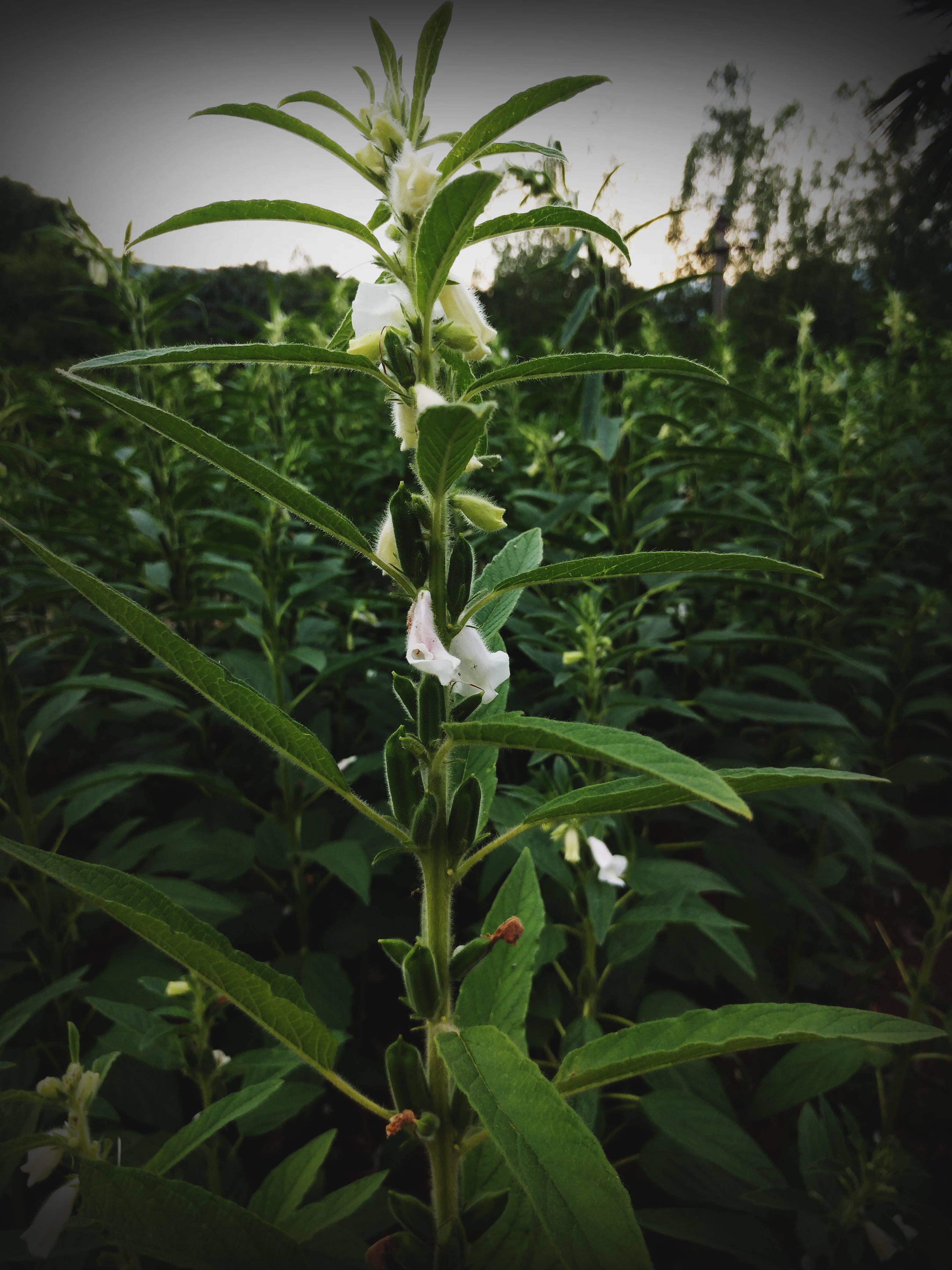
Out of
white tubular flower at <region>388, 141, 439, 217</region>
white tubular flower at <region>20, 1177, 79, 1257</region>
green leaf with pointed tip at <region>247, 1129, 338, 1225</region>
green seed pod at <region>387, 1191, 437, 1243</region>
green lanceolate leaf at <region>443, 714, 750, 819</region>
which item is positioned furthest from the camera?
green leaf with pointed tip at <region>247, 1129, 338, 1225</region>

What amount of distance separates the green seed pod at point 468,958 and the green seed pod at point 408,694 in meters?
0.30

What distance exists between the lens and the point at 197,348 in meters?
0.67

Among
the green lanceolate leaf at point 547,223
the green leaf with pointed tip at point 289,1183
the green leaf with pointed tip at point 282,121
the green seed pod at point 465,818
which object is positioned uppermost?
the green leaf with pointed tip at point 282,121

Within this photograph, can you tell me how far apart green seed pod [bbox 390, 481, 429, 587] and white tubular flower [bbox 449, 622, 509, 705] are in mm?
91

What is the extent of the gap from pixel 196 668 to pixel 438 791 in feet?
1.06

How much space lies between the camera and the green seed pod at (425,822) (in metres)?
0.76

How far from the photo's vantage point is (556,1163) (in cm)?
56

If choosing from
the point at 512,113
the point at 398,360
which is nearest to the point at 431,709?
the point at 398,360

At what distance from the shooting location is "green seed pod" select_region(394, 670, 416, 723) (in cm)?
85

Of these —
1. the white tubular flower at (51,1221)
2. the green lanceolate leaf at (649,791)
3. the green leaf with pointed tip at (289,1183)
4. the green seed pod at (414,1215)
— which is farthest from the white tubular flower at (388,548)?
the white tubular flower at (51,1221)

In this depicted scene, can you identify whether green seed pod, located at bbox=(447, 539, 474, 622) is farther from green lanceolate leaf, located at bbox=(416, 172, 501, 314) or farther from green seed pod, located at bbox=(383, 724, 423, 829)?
green lanceolate leaf, located at bbox=(416, 172, 501, 314)

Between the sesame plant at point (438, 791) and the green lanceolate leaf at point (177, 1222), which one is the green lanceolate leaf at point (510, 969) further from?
the green lanceolate leaf at point (177, 1222)

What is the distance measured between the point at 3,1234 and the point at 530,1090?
1.05 m

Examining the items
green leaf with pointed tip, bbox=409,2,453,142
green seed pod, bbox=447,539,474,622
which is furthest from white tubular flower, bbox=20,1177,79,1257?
green leaf with pointed tip, bbox=409,2,453,142
